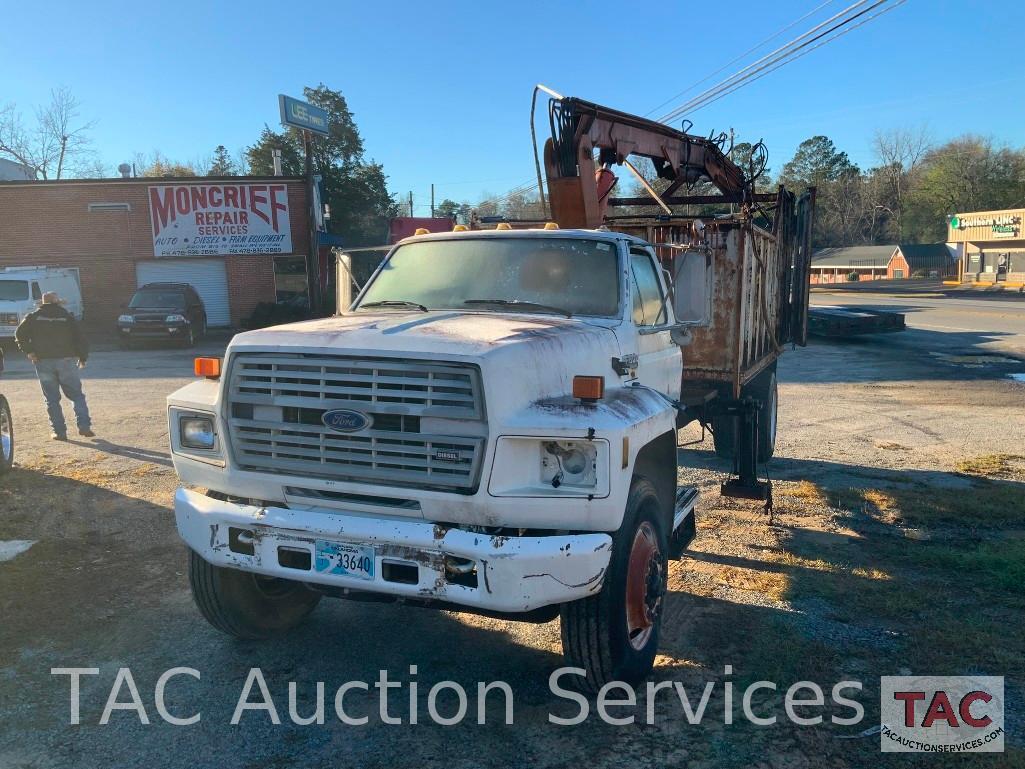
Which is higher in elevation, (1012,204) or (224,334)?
(1012,204)

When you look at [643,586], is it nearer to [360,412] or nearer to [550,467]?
[550,467]

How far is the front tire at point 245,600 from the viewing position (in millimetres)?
4238

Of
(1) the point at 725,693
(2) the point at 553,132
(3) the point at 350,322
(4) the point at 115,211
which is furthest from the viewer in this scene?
(4) the point at 115,211

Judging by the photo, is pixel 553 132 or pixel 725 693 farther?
pixel 553 132

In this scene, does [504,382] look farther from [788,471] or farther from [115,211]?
[115,211]

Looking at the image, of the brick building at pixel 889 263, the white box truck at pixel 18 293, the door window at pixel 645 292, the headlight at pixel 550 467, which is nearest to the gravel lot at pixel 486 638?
the headlight at pixel 550 467

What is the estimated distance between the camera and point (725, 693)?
398 centimetres

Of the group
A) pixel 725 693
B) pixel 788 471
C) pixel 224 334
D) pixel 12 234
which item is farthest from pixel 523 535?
pixel 12 234

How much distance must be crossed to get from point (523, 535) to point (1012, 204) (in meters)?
87.4

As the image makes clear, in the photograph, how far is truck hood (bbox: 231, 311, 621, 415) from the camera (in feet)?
11.5

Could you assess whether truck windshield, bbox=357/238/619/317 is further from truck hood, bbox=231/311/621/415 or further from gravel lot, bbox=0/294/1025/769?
gravel lot, bbox=0/294/1025/769

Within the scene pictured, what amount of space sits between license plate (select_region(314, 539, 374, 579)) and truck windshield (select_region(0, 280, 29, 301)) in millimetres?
21479

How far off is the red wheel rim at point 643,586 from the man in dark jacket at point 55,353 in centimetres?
850

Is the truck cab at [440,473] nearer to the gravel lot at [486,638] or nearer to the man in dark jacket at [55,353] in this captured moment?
the gravel lot at [486,638]
